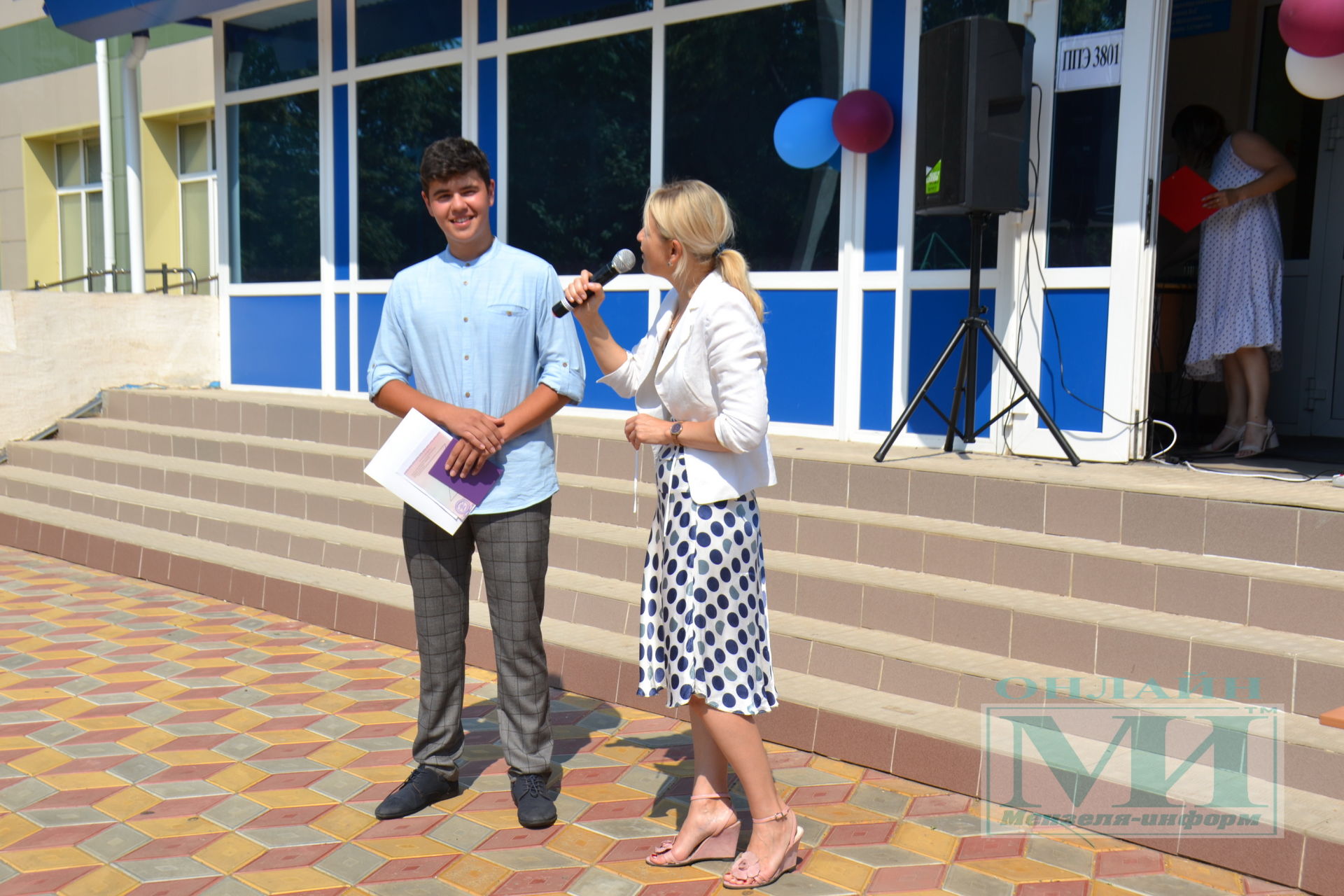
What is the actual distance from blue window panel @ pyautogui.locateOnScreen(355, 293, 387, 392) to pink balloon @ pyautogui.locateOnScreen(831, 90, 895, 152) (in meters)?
4.23

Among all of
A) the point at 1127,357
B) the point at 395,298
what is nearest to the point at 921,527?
the point at 1127,357

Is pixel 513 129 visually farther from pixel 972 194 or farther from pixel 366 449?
pixel 972 194

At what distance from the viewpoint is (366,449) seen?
7.46 m

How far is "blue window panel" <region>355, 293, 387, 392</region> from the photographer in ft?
29.5

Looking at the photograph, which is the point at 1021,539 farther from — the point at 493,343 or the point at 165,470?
the point at 165,470

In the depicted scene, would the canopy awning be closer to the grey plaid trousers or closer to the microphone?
the grey plaid trousers

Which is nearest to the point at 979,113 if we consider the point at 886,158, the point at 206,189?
the point at 886,158

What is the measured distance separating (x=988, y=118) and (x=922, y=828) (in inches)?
129

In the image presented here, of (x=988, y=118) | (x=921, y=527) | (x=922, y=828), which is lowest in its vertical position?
(x=922, y=828)

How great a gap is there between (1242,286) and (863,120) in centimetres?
205

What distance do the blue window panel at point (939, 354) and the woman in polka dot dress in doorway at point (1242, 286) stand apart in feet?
3.46

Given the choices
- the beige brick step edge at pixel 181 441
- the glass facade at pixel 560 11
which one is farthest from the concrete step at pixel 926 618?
the glass facade at pixel 560 11

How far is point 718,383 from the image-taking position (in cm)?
291

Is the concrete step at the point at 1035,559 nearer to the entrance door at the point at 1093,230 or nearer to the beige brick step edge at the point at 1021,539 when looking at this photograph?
the beige brick step edge at the point at 1021,539
